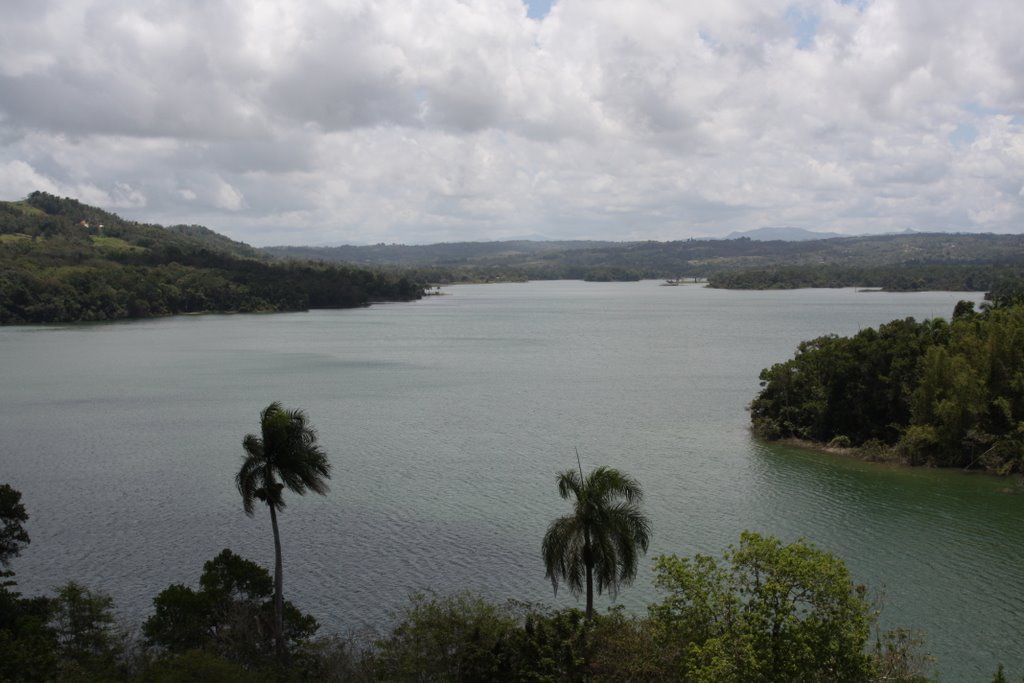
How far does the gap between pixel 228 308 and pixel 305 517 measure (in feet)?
510

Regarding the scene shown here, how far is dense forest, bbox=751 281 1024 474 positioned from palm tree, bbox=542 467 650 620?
33.9 meters

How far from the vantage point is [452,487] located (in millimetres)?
44531

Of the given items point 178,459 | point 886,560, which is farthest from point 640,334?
point 886,560

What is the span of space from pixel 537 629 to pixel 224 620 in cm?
924

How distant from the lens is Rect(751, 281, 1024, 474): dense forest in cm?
4900

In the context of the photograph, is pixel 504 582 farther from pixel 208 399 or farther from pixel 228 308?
pixel 228 308

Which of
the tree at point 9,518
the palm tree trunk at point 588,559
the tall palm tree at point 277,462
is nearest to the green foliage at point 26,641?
the tree at point 9,518

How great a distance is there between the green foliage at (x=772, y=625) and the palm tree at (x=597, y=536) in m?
1.50

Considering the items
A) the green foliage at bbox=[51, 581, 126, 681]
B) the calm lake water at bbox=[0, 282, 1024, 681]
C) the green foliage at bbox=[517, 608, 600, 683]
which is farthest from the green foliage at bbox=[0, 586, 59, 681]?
the green foliage at bbox=[517, 608, 600, 683]

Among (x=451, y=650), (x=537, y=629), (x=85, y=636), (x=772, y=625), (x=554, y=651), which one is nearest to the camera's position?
(x=772, y=625)

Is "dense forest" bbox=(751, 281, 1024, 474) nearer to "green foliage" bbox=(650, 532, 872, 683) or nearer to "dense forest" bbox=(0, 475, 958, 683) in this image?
"dense forest" bbox=(0, 475, 958, 683)

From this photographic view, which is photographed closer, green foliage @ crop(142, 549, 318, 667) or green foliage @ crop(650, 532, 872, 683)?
green foliage @ crop(650, 532, 872, 683)

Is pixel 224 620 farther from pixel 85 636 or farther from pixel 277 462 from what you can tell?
pixel 277 462

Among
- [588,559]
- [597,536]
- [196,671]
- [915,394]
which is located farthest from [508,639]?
[915,394]
